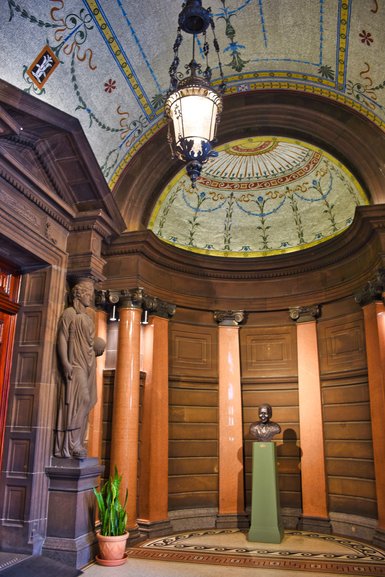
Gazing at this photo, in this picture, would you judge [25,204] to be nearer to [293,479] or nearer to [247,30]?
[247,30]

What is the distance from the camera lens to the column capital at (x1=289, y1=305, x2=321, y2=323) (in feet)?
28.8

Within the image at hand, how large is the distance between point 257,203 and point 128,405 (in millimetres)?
4602

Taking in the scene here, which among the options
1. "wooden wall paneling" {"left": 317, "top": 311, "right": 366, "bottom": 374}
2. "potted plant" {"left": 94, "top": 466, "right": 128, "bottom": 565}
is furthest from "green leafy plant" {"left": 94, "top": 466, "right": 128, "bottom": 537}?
"wooden wall paneling" {"left": 317, "top": 311, "right": 366, "bottom": 374}

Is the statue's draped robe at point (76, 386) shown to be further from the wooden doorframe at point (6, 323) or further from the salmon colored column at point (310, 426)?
the salmon colored column at point (310, 426)

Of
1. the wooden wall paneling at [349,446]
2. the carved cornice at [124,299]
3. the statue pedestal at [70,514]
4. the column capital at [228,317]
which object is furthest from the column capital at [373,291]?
the statue pedestal at [70,514]

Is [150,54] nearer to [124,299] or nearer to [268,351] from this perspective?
[124,299]

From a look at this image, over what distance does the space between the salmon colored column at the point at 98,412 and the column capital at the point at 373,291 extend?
156 inches

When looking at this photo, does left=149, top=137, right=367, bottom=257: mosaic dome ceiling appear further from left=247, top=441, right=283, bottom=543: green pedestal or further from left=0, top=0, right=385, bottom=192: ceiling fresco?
left=247, top=441, right=283, bottom=543: green pedestal

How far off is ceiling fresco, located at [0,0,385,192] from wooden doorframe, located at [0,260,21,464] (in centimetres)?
222

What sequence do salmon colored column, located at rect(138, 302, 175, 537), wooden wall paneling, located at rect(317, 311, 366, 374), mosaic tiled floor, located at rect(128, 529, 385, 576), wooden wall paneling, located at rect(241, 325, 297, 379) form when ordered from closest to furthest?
1. mosaic tiled floor, located at rect(128, 529, 385, 576)
2. salmon colored column, located at rect(138, 302, 175, 537)
3. wooden wall paneling, located at rect(317, 311, 366, 374)
4. wooden wall paneling, located at rect(241, 325, 297, 379)

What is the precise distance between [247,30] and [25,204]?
3724 mm

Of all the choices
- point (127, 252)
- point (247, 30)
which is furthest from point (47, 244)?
point (247, 30)

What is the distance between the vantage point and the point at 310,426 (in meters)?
8.38

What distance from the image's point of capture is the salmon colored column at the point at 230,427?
27.2 ft
